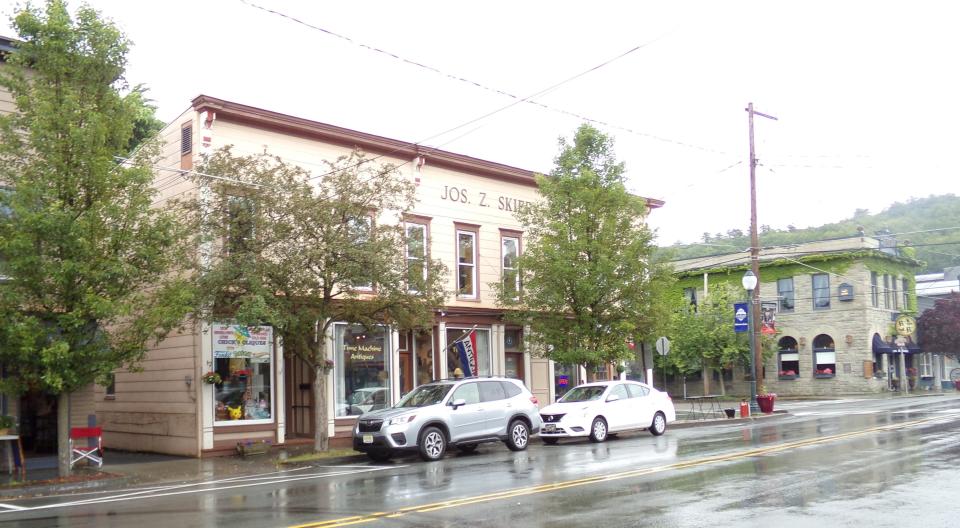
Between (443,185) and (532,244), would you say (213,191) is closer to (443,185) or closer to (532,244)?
(443,185)

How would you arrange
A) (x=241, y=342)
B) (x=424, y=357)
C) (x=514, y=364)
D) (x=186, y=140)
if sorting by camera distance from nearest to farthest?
(x=241, y=342), (x=186, y=140), (x=424, y=357), (x=514, y=364)

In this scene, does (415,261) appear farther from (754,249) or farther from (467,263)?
(754,249)

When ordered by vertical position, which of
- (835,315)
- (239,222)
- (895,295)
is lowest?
(835,315)

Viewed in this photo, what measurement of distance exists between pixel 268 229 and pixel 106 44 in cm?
482

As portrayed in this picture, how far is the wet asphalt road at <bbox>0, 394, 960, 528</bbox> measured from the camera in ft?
31.9

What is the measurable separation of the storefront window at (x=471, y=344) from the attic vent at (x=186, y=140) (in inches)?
362

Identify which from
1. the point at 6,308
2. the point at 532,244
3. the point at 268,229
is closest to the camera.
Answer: the point at 6,308

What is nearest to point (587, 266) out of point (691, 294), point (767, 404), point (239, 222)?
point (239, 222)

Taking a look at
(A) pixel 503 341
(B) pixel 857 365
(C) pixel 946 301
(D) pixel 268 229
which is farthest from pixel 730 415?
(C) pixel 946 301

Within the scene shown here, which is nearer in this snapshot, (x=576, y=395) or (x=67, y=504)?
(x=67, y=504)

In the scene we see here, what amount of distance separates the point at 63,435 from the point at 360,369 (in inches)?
338

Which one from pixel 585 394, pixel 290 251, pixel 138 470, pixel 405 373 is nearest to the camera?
pixel 138 470

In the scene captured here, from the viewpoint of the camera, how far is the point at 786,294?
50.1 meters

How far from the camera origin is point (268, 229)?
18312 mm
